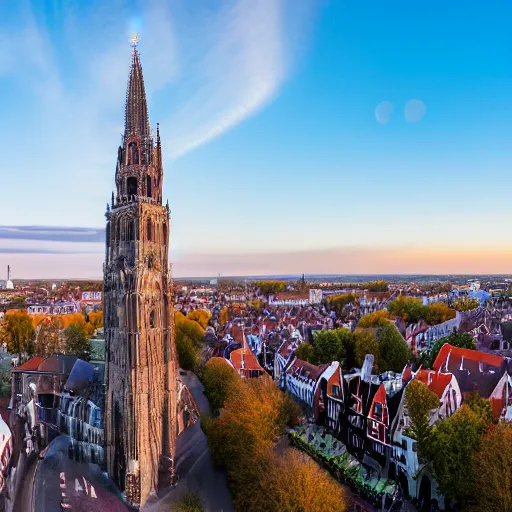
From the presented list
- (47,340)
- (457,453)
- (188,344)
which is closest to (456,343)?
(457,453)

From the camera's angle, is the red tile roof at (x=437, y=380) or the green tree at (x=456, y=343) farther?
the green tree at (x=456, y=343)

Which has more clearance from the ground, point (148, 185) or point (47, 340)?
point (148, 185)

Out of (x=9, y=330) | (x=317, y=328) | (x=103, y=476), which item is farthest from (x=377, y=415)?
(x=9, y=330)

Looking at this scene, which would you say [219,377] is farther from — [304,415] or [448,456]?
[448,456]

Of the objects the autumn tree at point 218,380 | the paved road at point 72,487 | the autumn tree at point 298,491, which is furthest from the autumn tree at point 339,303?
the autumn tree at point 298,491

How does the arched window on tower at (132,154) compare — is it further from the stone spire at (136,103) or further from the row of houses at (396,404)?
the row of houses at (396,404)

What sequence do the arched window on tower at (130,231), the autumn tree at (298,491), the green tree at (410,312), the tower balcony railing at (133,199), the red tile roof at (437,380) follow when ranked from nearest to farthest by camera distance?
the autumn tree at (298,491), the red tile roof at (437,380), the tower balcony railing at (133,199), the arched window on tower at (130,231), the green tree at (410,312)

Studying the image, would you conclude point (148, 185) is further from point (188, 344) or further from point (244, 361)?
point (188, 344)
